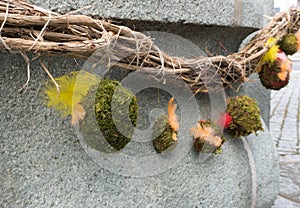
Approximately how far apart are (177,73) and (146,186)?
Answer: 40 centimetres

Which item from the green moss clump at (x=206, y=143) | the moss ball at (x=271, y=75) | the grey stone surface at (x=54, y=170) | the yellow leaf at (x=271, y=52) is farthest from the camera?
the moss ball at (x=271, y=75)

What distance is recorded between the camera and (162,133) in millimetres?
1515

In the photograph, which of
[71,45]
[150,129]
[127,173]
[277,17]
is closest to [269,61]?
[277,17]

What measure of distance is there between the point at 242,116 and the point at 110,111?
0.79 metres

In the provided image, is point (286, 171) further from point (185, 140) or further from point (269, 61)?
point (185, 140)

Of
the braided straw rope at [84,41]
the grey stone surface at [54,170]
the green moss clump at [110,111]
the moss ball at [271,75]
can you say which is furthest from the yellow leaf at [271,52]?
the green moss clump at [110,111]

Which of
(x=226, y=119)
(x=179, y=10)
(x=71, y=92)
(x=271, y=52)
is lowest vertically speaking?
(x=226, y=119)

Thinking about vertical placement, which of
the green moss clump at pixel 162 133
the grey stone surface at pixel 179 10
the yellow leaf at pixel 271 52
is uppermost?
the grey stone surface at pixel 179 10

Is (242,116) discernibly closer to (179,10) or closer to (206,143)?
(206,143)

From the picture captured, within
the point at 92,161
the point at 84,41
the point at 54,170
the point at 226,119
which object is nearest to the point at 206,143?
the point at 226,119

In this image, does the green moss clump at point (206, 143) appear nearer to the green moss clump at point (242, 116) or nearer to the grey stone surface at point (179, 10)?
the green moss clump at point (242, 116)

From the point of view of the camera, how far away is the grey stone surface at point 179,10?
1.29 meters

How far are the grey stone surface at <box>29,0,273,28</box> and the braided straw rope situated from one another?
13cm

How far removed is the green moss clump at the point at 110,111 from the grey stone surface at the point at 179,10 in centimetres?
23
